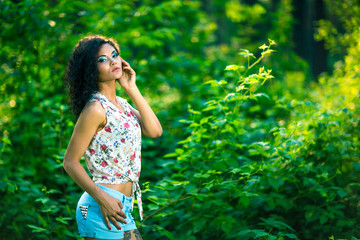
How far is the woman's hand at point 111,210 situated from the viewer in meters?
2.01

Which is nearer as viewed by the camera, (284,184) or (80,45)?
(80,45)

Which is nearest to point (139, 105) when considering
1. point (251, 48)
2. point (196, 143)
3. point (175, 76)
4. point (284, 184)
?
point (196, 143)

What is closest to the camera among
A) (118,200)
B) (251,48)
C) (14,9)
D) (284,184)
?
(118,200)

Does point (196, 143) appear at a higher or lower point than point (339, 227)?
higher

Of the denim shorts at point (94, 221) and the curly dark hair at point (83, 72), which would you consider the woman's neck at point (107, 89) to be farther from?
the denim shorts at point (94, 221)

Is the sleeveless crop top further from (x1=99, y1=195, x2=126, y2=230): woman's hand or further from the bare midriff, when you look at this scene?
(x1=99, y1=195, x2=126, y2=230): woman's hand

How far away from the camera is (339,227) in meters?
3.25

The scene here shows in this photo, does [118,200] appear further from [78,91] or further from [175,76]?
[175,76]

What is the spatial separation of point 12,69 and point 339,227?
4061 millimetres

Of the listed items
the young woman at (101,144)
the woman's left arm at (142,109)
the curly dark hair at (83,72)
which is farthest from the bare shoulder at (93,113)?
the woman's left arm at (142,109)

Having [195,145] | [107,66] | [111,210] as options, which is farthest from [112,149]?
[195,145]

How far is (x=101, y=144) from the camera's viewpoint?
82.1 inches

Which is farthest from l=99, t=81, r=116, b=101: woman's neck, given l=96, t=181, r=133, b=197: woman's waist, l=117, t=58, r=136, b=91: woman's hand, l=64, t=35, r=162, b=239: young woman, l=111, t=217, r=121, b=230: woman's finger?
l=111, t=217, r=121, b=230: woman's finger

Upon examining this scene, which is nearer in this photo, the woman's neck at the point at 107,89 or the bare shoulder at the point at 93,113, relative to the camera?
the bare shoulder at the point at 93,113
